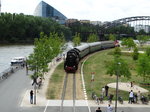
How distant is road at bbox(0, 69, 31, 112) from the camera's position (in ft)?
102

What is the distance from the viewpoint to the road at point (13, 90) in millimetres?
30959

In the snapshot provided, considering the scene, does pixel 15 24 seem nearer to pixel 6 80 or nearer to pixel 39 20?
pixel 39 20

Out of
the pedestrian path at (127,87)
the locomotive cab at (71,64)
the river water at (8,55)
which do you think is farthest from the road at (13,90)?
the river water at (8,55)

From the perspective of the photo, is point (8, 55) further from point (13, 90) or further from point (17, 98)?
point (17, 98)

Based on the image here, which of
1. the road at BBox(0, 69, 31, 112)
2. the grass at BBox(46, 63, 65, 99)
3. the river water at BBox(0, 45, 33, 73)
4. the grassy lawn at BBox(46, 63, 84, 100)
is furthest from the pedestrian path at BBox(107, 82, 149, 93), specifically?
the river water at BBox(0, 45, 33, 73)

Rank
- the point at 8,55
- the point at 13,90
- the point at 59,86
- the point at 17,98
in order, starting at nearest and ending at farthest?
the point at 17,98 < the point at 13,90 < the point at 59,86 < the point at 8,55

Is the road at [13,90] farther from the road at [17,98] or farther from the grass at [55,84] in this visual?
the grass at [55,84]

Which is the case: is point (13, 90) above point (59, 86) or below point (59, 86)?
above

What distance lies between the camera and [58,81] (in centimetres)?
4562

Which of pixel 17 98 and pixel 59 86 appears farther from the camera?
pixel 59 86

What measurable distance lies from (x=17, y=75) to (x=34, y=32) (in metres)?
105

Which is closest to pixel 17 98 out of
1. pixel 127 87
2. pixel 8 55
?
pixel 127 87

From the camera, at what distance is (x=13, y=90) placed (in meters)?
38.3

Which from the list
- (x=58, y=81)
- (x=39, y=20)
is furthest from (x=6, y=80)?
(x=39, y=20)
